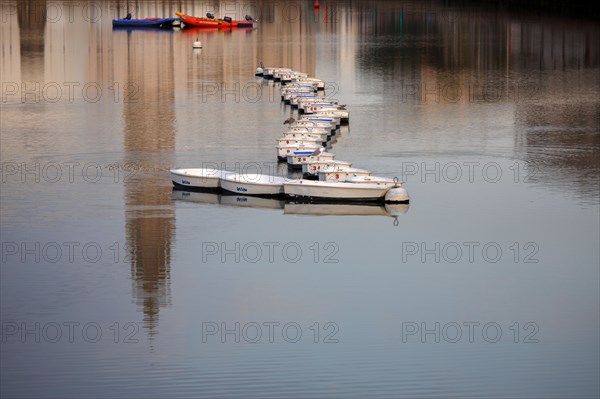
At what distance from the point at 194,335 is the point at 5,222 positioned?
9337 mm

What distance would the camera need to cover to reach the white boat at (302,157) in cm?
3616

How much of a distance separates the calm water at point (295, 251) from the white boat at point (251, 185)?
318 millimetres

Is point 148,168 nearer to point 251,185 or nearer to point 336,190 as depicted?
point 251,185

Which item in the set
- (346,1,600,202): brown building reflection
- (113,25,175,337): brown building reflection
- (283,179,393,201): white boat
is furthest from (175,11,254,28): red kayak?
(283,179,393,201): white boat

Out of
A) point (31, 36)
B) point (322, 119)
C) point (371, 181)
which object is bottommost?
point (371, 181)

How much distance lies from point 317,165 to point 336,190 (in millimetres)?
2223

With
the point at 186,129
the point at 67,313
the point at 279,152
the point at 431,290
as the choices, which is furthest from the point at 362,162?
the point at 67,313

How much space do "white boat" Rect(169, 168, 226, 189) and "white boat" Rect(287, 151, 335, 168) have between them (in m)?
2.67

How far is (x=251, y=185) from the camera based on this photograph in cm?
3409

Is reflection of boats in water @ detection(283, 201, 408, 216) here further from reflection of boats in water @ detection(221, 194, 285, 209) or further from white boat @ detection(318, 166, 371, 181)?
white boat @ detection(318, 166, 371, 181)

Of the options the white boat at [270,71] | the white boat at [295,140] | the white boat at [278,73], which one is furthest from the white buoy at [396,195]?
the white boat at [270,71]

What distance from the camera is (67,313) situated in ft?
85.3

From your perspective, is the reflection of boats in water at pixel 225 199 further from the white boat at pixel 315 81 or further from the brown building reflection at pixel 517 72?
the white boat at pixel 315 81

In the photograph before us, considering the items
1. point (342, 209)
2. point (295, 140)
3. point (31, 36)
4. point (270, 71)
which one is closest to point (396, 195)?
point (342, 209)
